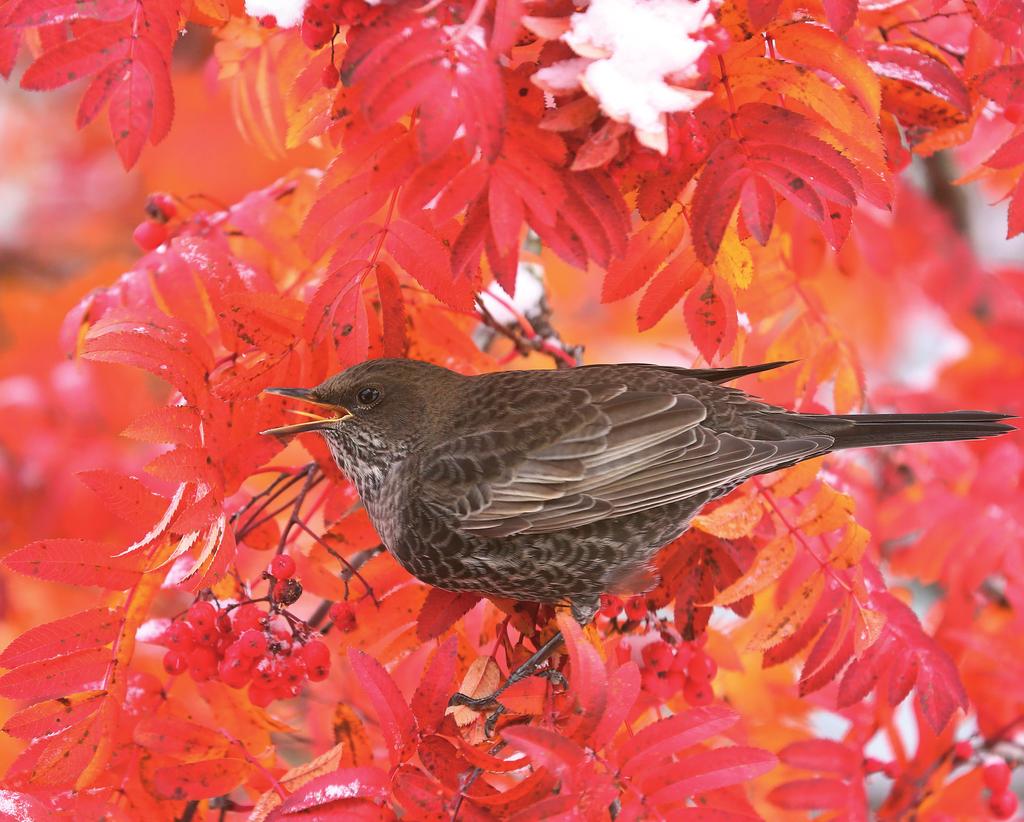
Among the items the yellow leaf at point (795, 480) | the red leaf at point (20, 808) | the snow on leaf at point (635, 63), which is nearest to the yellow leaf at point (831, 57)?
the snow on leaf at point (635, 63)

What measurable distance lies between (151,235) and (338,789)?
1783 mm

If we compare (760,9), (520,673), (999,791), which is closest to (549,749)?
(520,673)

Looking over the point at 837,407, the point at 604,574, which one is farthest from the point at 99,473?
the point at 837,407

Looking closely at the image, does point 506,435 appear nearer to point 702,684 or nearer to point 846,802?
point 702,684

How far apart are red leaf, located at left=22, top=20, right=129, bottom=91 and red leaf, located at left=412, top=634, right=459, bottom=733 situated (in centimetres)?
135

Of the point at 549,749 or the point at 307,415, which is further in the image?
the point at 307,415

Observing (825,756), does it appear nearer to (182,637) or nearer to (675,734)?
(675,734)

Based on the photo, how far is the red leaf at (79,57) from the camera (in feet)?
6.73

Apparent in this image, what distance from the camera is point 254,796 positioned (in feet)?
8.55

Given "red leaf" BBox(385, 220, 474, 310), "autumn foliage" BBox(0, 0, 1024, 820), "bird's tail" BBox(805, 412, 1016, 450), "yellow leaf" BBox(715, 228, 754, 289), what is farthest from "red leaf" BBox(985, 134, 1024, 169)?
"red leaf" BBox(385, 220, 474, 310)

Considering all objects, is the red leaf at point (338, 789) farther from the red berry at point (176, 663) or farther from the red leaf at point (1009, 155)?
the red leaf at point (1009, 155)

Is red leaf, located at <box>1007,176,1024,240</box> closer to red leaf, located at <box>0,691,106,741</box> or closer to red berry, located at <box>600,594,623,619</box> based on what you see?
red berry, located at <box>600,594,623,619</box>

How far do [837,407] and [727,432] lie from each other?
402 mm

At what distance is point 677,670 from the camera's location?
2664 millimetres
